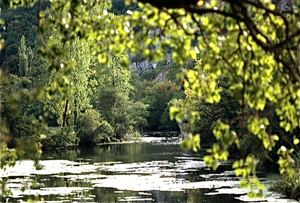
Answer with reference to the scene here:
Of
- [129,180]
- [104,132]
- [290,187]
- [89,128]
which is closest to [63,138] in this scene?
[89,128]

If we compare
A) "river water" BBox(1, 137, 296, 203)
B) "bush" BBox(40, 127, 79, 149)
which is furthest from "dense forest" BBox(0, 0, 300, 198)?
"river water" BBox(1, 137, 296, 203)

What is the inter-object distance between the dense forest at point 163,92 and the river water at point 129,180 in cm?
165

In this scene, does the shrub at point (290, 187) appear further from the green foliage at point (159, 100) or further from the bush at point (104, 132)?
the green foliage at point (159, 100)

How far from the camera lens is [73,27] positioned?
472 centimetres

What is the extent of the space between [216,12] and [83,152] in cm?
3358

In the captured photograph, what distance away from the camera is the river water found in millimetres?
18578

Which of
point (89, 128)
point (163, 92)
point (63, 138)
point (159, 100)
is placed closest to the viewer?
point (63, 138)

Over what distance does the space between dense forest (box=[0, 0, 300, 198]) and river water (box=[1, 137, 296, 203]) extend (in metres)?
1.65

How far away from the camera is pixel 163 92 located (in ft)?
229

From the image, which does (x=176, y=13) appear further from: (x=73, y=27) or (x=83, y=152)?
(x=83, y=152)

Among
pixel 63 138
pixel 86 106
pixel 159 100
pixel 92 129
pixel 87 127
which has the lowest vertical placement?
pixel 63 138

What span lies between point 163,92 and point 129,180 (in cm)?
4730

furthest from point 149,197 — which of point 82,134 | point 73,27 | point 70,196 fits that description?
point 82,134

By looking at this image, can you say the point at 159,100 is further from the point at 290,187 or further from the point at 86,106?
the point at 290,187
